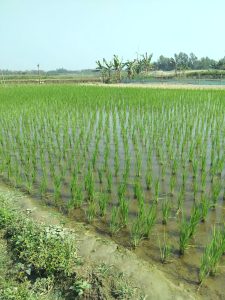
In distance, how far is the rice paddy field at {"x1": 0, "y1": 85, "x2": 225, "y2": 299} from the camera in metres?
2.76

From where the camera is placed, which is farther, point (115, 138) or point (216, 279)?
point (115, 138)

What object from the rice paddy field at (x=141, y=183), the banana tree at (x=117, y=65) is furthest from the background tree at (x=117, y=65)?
the rice paddy field at (x=141, y=183)

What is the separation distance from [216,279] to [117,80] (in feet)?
103

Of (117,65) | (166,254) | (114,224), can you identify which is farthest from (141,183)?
(117,65)

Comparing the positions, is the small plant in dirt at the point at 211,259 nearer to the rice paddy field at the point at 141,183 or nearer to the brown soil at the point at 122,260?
the rice paddy field at the point at 141,183

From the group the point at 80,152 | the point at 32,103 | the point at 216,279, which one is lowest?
the point at 216,279

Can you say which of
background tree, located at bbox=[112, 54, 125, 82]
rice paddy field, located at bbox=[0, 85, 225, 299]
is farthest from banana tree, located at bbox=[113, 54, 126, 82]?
rice paddy field, located at bbox=[0, 85, 225, 299]

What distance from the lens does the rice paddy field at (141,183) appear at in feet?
9.05

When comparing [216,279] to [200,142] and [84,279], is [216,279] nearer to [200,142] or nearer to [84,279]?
[84,279]

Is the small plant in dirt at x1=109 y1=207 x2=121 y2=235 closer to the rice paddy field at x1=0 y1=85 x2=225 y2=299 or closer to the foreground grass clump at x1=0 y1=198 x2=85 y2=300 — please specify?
the rice paddy field at x1=0 y1=85 x2=225 y2=299

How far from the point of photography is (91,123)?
8008 millimetres

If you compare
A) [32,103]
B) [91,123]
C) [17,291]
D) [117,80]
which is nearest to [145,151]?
[91,123]

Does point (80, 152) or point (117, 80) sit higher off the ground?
point (117, 80)

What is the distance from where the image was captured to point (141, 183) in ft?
14.2
